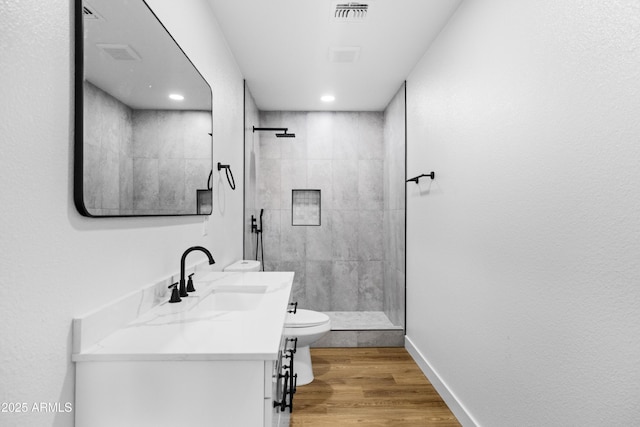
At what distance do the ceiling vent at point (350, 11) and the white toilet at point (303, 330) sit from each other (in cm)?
182

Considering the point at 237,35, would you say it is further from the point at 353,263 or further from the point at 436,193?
the point at 353,263

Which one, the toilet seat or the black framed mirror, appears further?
the toilet seat

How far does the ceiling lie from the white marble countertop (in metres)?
1.73

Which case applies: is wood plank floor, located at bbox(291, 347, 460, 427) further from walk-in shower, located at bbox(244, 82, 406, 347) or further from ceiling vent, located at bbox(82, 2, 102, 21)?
ceiling vent, located at bbox(82, 2, 102, 21)

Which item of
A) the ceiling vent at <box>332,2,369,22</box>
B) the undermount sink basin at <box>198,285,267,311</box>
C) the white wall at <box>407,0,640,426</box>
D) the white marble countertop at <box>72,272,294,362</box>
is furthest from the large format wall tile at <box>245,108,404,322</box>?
the white marble countertop at <box>72,272,294,362</box>

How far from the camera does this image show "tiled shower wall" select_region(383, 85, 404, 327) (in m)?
3.55

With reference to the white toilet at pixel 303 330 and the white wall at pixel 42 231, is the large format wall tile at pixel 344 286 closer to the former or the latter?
the white toilet at pixel 303 330

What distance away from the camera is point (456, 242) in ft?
7.47

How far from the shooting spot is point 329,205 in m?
4.41

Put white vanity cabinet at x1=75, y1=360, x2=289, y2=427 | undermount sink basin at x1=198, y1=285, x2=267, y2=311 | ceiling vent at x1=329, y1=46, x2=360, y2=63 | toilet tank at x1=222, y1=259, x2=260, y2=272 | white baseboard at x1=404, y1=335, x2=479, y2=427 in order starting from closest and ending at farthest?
white vanity cabinet at x1=75, y1=360, x2=289, y2=427, undermount sink basin at x1=198, y1=285, x2=267, y2=311, white baseboard at x1=404, y1=335, x2=479, y2=427, toilet tank at x1=222, y1=259, x2=260, y2=272, ceiling vent at x1=329, y1=46, x2=360, y2=63

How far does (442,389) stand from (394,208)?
1.83 meters

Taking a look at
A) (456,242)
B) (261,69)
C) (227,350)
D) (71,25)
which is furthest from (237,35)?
(227,350)

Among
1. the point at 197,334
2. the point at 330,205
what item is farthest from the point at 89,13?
the point at 330,205

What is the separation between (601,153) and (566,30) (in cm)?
48
